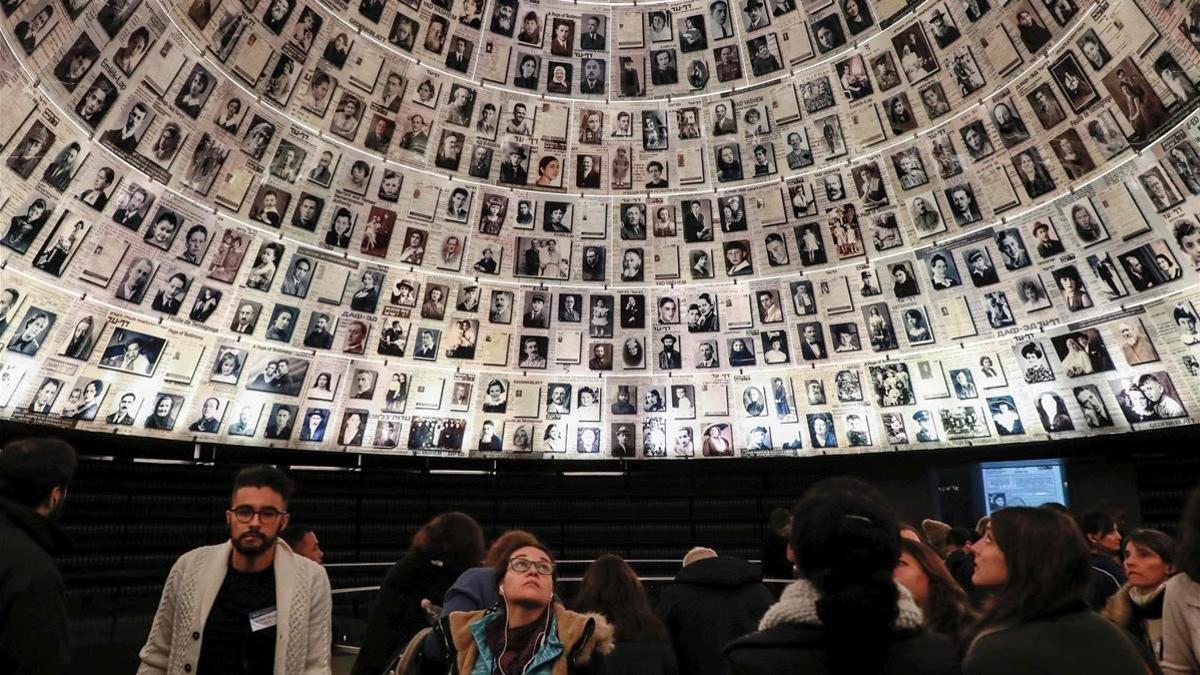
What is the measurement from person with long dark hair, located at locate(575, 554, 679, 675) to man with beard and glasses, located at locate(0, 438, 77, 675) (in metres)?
2.32

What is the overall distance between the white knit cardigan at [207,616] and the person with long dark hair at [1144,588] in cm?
399

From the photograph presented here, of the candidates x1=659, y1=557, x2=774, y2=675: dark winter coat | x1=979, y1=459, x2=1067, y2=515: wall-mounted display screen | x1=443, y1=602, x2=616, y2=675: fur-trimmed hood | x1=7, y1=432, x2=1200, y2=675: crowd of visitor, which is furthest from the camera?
x1=979, y1=459, x2=1067, y2=515: wall-mounted display screen

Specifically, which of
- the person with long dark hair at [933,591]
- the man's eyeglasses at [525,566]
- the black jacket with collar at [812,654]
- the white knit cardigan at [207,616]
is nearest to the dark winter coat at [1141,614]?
the person with long dark hair at [933,591]

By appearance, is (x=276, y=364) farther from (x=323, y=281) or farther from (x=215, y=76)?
(x=215, y=76)

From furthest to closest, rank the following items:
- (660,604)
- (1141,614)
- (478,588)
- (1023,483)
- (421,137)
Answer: (421,137)
(1023,483)
(660,604)
(1141,614)
(478,588)

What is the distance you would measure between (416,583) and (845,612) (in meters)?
3.18

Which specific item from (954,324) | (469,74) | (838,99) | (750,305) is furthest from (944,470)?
(469,74)

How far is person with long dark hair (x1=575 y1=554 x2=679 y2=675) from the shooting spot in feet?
13.1

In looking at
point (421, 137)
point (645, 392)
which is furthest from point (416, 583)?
point (645, 392)

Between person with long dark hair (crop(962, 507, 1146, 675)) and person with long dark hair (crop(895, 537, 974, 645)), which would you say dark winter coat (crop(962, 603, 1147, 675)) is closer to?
person with long dark hair (crop(962, 507, 1146, 675))

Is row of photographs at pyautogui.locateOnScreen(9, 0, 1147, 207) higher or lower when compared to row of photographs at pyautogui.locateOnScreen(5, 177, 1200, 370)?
higher

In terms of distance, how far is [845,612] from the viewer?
2152mm

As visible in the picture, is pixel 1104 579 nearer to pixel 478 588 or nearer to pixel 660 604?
pixel 660 604

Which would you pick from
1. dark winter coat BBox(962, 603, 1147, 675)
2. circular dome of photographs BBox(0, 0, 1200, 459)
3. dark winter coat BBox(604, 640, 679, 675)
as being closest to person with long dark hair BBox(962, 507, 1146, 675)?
dark winter coat BBox(962, 603, 1147, 675)
